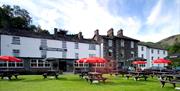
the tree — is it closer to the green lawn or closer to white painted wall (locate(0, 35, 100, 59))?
white painted wall (locate(0, 35, 100, 59))

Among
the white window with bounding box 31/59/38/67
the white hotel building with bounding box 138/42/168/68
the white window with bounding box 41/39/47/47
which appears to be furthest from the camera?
the white hotel building with bounding box 138/42/168/68

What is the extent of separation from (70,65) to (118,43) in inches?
558

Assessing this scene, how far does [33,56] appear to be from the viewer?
46844mm

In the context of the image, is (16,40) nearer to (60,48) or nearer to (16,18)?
(60,48)

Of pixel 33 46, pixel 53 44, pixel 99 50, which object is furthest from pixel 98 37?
pixel 33 46

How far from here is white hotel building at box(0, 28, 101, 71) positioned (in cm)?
4447

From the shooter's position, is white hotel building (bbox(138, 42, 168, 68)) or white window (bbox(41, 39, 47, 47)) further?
white hotel building (bbox(138, 42, 168, 68))

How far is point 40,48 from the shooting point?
48031 millimetres

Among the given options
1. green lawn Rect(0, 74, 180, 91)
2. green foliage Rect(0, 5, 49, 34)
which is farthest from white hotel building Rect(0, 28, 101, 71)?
green lawn Rect(0, 74, 180, 91)

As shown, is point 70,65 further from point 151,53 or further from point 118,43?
point 151,53

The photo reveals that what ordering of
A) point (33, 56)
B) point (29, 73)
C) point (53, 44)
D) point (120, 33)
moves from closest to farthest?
point (29, 73) → point (33, 56) → point (53, 44) → point (120, 33)

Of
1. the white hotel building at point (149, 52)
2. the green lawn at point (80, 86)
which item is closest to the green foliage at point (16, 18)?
the white hotel building at point (149, 52)

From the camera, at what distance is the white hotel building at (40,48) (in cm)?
4447

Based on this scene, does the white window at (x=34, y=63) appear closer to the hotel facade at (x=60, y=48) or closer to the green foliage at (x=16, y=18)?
the hotel facade at (x=60, y=48)
